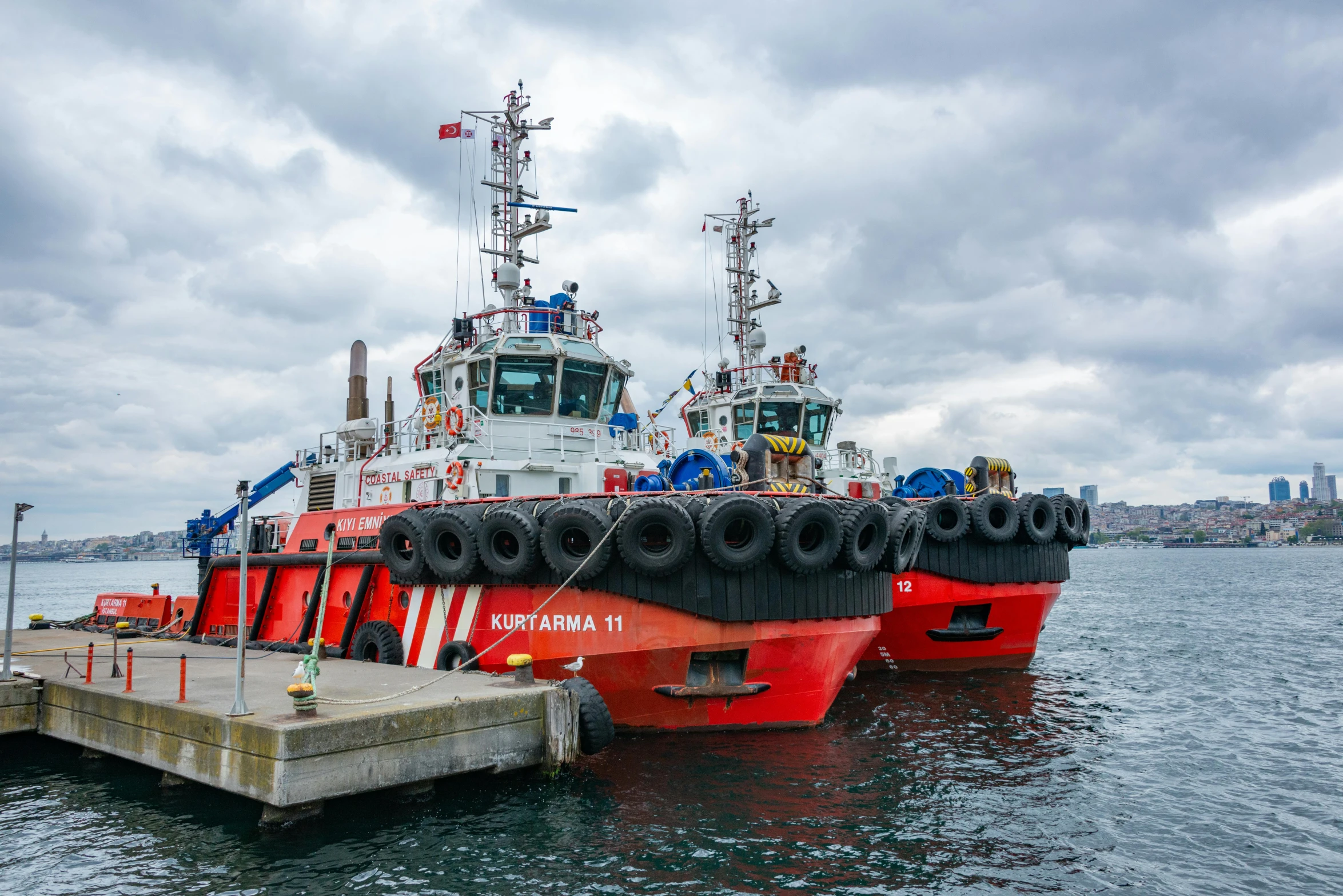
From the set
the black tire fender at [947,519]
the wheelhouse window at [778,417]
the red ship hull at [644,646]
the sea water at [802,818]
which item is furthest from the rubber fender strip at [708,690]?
the wheelhouse window at [778,417]

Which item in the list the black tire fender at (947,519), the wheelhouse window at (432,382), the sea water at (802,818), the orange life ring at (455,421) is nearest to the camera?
the sea water at (802,818)

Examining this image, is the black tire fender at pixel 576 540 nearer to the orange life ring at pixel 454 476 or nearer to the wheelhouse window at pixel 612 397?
the orange life ring at pixel 454 476

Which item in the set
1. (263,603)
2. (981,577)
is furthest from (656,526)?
(263,603)

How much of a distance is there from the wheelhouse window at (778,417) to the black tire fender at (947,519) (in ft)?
24.0

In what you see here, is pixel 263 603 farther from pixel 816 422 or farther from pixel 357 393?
pixel 816 422

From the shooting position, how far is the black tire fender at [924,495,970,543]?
14969 mm

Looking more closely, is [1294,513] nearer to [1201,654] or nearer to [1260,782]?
[1201,654]

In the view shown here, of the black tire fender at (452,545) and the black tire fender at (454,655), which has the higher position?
the black tire fender at (452,545)

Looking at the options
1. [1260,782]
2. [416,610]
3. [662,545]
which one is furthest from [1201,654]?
[416,610]

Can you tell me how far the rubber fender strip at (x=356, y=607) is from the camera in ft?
40.8

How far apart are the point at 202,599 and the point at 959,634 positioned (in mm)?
13815

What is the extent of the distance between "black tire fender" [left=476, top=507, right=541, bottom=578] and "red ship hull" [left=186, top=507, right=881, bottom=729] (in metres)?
0.36

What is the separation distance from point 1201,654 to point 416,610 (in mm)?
18906

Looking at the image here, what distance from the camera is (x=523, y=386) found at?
46.5ft
